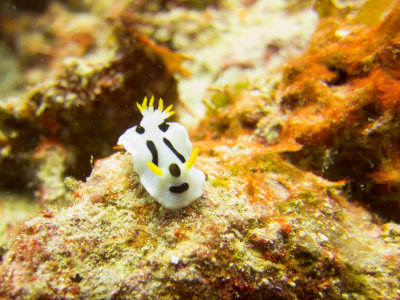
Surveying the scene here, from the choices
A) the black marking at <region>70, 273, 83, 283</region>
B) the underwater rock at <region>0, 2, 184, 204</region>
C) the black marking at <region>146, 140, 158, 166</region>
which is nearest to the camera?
the black marking at <region>70, 273, 83, 283</region>

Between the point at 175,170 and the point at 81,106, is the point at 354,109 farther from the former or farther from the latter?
the point at 81,106

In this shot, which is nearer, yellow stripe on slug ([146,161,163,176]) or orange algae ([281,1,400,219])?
yellow stripe on slug ([146,161,163,176])

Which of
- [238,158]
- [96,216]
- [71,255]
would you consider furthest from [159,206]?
[238,158]

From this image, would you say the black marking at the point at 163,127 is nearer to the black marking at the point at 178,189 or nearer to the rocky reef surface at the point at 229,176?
the rocky reef surface at the point at 229,176

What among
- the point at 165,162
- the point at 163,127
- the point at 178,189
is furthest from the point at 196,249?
the point at 163,127

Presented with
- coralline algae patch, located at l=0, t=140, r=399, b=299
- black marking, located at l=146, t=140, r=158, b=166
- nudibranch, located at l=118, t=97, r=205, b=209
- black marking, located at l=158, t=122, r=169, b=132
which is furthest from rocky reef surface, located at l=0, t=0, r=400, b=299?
black marking, located at l=158, t=122, r=169, b=132

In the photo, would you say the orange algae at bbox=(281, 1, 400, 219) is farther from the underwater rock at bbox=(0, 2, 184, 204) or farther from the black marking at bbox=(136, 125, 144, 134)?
the underwater rock at bbox=(0, 2, 184, 204)

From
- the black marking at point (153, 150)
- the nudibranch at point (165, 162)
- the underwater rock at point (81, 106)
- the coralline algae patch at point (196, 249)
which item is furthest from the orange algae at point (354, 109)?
the underwater rock at point (81, 106)

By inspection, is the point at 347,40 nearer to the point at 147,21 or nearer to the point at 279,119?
the point at 279,119
